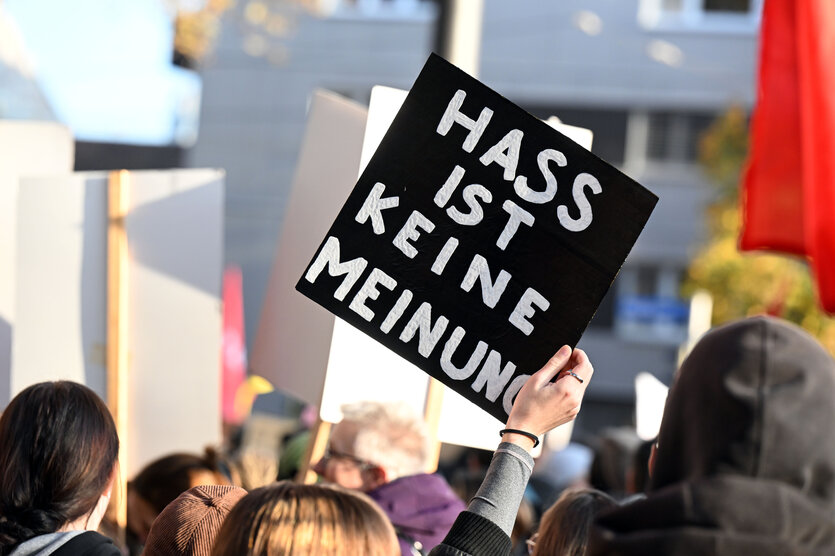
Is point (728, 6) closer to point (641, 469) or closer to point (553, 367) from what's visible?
point (641, 469)

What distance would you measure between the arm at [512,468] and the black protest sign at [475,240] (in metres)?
0.27

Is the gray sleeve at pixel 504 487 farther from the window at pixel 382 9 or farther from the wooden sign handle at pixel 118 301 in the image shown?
the window at pixel 382 9

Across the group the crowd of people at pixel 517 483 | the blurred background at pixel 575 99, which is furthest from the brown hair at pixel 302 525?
the blurred background at pixel 575 99

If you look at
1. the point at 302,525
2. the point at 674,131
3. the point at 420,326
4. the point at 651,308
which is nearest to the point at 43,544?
the point at 302,525

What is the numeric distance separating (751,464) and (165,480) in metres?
2.75

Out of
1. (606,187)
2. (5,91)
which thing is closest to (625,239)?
(606,187)

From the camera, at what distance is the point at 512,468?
197cm

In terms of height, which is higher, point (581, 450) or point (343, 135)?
point (343, 135)

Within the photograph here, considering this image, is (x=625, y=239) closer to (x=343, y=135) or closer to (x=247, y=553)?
(x=247, y=553)

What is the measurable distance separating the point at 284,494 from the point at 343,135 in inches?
80.8

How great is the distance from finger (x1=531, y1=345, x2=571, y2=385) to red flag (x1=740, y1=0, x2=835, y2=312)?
158cm

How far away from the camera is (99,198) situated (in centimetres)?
415

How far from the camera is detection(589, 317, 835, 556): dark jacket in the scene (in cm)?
136

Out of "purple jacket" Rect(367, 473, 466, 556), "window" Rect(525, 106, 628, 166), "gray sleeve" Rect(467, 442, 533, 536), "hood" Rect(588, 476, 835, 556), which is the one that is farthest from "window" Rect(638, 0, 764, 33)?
"hood" Rect(588, 476, 835, 556)
